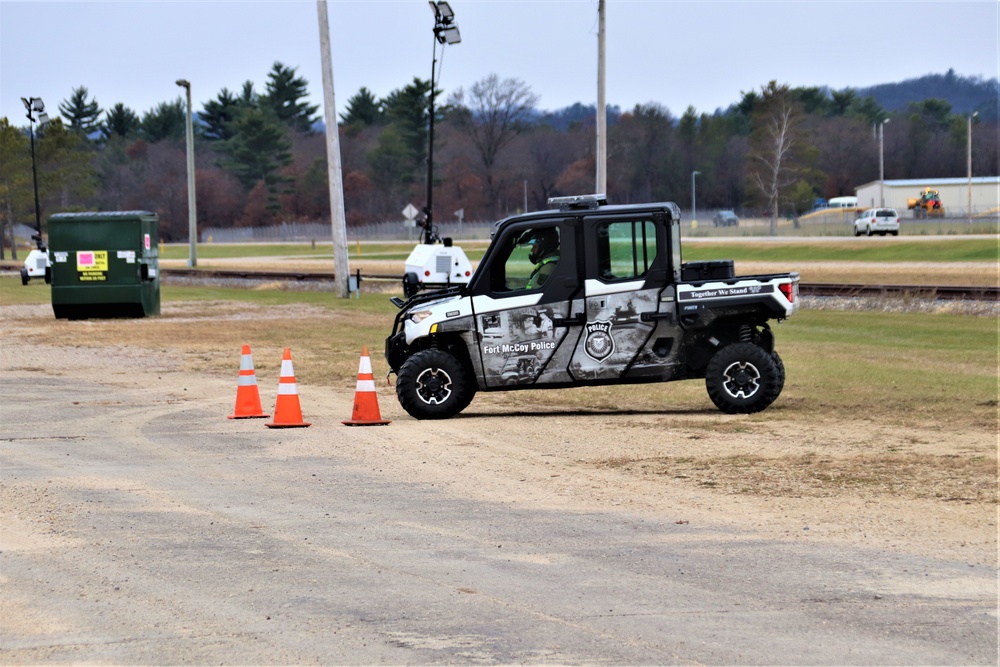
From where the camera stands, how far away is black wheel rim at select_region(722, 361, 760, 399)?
12430 mm

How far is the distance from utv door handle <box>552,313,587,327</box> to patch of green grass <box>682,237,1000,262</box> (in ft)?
122

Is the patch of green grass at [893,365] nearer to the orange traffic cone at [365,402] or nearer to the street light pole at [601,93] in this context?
the orange traffic cone at [365,402]

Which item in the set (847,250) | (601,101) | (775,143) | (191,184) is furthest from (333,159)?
(775,143)

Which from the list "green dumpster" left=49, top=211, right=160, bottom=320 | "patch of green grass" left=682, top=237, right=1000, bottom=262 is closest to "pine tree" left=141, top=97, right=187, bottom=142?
"patch of green grass" left=682, top=237, right=1000, bottom=262

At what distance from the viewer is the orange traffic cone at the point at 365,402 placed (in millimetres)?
12430

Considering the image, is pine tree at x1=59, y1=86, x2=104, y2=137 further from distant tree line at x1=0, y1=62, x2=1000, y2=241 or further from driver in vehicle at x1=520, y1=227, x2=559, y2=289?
driver in vehicle at x1=520, y1=227, x2=559, y2=289

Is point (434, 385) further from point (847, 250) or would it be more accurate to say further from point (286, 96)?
point (286, 96)

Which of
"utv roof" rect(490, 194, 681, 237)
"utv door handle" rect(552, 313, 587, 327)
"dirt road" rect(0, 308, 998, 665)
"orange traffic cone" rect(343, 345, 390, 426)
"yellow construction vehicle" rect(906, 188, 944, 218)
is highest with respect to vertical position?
"yellow construction vehicle" rect(906, 188, 944, 218)

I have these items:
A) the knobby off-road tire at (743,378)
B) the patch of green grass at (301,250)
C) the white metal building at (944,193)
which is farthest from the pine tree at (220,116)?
the knobby off-road tire at (743,378)

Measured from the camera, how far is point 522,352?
1262 cm

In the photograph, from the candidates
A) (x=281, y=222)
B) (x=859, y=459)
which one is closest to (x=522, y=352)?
(x=859, y=459)

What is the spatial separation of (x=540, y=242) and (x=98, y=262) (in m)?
18.1

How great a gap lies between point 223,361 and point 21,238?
114672 millimetres

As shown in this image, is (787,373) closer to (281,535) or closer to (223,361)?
(223,361)
